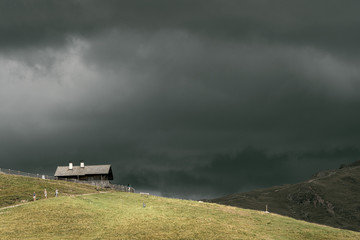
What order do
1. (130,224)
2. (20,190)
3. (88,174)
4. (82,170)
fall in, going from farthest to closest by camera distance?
(82,170)
(88,174)
(20,190)
(130,224)

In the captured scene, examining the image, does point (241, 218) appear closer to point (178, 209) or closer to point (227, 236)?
point (178, 209)

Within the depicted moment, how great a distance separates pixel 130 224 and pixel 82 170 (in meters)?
85.7

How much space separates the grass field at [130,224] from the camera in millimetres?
46469

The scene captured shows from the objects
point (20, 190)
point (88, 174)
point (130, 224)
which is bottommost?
point (130, 224)

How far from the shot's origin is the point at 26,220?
2066 inches

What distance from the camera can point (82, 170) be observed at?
435ft

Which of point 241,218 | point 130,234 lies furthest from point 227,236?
point 241,218

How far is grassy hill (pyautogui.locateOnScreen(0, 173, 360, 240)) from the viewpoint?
152ft

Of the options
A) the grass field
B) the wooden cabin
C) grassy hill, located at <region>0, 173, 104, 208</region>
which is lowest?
the grass field

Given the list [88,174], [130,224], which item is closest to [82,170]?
[88,174]

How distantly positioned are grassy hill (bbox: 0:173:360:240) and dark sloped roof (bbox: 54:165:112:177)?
6648 cm

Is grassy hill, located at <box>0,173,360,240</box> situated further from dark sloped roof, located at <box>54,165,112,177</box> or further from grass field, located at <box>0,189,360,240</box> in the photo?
dark sloped roof, located at <box>54,165,112,177</box>

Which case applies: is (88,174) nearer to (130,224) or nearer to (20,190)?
(20,190)

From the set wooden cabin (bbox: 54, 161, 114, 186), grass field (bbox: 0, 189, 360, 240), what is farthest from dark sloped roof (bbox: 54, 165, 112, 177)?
grass field (bbox: 0, 189, 360, 240)
